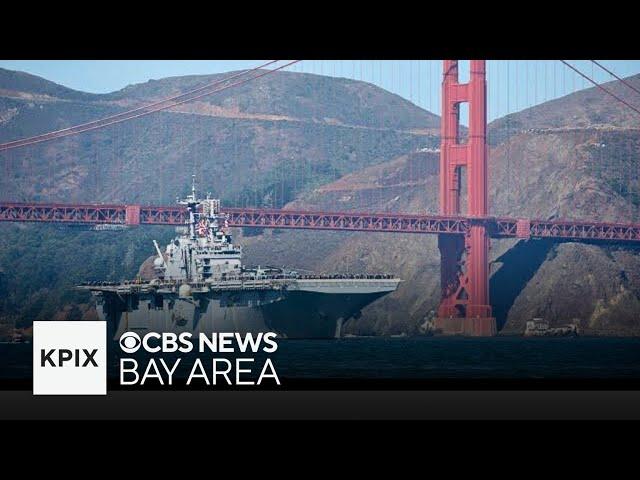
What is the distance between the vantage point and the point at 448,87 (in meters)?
89.1

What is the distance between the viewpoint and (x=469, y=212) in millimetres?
83875

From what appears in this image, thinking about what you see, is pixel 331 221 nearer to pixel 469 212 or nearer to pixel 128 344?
pixel 469 212

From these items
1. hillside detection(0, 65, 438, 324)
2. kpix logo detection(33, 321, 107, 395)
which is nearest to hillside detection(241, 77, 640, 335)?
hillside detection(0, 65, 438, 324)

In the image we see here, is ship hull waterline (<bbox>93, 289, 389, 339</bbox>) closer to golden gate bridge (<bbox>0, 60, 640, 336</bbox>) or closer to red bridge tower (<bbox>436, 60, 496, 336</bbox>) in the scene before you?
golden gate bridge (<bbox>0, 60, 640, 336</bbox>)

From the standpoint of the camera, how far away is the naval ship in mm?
65750

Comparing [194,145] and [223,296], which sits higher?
[194,145]

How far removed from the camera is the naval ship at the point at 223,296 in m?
65.8

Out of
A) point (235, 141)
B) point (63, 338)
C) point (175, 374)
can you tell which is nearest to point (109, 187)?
point (235, 141)

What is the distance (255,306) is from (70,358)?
45.8m

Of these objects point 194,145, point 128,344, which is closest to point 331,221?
point 128,344

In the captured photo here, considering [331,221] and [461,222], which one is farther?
[461,222]

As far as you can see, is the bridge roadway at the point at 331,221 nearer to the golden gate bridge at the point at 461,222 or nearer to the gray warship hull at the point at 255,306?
the golden gate bridge at the point at 461,222
